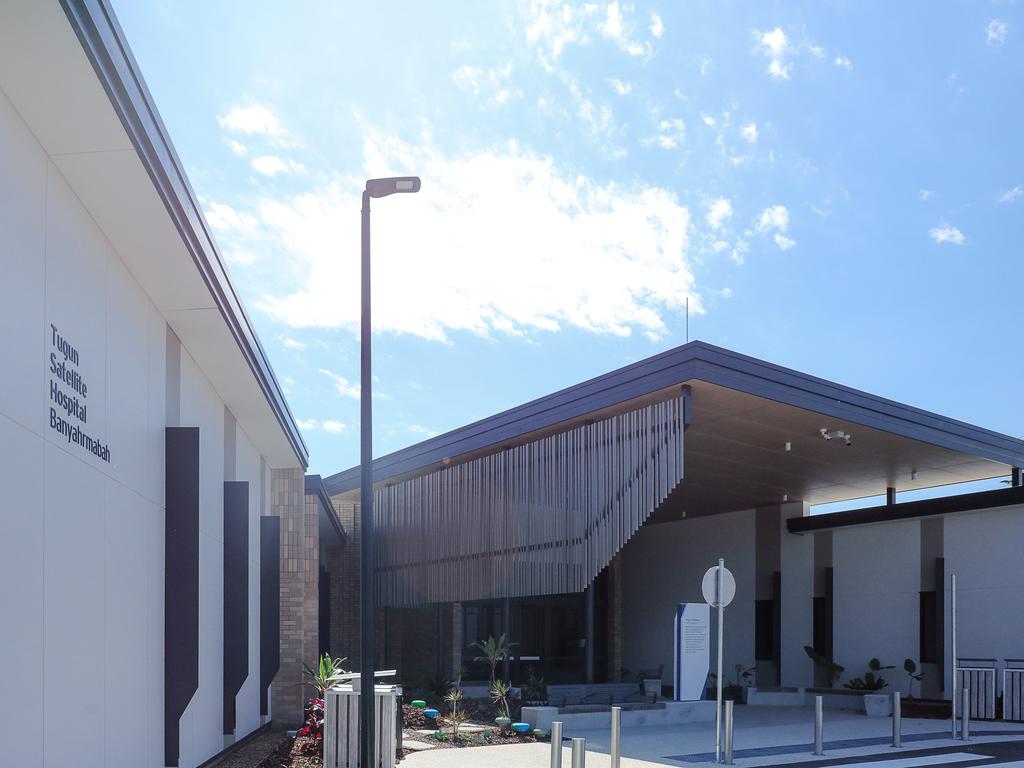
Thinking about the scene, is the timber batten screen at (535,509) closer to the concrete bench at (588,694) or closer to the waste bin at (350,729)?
the concrete bench at (588,694)

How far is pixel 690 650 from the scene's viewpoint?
19109mm

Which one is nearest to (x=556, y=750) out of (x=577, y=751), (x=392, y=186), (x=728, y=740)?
(x=577, y=751)

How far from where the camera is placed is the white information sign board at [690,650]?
18.8 m

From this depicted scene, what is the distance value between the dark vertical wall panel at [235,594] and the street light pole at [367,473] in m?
3.81

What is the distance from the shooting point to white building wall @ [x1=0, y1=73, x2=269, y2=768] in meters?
6.90

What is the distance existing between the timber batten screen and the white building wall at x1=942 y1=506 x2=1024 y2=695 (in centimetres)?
971

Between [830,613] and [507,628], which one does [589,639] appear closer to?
[507,628]

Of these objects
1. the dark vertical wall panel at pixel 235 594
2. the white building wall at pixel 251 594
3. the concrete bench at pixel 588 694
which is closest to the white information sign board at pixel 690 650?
the concrete bench at pixel 588 694

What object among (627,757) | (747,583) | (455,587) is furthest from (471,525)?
(747,583)

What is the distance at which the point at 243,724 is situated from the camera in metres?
17.1

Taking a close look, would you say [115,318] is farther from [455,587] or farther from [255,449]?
[455,587]

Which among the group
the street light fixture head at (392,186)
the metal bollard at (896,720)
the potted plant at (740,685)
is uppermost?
the street light fixture head at (392,186)

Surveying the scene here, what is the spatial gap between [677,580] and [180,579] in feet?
87.7

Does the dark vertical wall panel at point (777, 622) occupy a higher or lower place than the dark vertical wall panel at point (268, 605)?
lower
